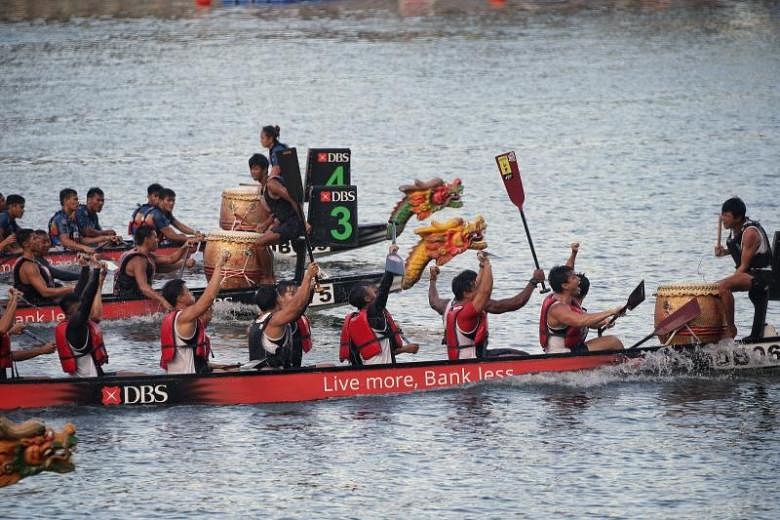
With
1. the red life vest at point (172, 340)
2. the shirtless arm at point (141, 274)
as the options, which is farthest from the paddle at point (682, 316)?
the shirtless arm at point (141, 274)

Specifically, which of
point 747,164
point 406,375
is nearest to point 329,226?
point 406,375

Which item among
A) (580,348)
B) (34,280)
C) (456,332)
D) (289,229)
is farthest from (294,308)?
(34,280)

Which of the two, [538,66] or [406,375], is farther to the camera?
[538,66]

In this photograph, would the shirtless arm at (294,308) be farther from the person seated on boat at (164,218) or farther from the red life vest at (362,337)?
the person seated on boat at (164,218)

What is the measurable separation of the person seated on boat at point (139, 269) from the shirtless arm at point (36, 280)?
1.13 m

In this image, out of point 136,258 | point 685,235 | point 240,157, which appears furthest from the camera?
point 240,157

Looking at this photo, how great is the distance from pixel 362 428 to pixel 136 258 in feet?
22.6

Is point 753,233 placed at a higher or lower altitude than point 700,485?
higher

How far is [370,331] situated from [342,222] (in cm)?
525

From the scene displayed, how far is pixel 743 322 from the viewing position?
30203 millimetres

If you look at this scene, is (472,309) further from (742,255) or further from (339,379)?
(742,255)

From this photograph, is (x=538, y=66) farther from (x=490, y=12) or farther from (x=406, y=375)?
(x=406, y=375)

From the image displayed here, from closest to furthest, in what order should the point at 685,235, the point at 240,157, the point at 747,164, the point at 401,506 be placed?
the point at 401,506, the point at 685,235, the point at 747,164, the point at 240,157

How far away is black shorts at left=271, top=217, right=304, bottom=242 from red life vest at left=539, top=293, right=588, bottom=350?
6.68 m
